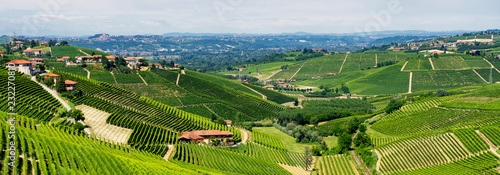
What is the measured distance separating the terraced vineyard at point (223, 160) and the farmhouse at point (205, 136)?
A: 11.2 ft

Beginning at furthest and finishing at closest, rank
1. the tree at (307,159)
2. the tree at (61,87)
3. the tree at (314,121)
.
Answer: the tree at (314,121), the tree at (61,87), the tree at (307,159)

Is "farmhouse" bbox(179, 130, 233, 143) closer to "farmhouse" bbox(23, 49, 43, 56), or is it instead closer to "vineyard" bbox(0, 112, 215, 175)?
"vineyard" bbox(0, 112, 215, 175)

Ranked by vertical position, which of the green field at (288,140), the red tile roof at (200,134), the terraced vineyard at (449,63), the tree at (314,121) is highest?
the terraced vineyard at (449,63)

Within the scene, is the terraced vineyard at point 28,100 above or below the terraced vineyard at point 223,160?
above

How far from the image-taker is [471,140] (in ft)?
205

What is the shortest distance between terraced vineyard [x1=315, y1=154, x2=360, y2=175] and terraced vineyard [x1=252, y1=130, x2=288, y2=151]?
24.2 ft

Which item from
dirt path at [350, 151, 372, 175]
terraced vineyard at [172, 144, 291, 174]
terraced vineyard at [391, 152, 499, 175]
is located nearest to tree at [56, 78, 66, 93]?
terraced vineyard at [172, 144, 291, 174]

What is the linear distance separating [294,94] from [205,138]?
88139 millimetres

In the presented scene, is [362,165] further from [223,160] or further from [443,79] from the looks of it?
[443,79]

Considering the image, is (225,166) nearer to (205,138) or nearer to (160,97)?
(205,138)

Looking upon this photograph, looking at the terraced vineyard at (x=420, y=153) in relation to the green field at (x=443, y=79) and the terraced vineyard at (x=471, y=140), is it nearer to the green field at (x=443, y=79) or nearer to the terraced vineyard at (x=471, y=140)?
the terraced vineyard at (x=471, y=140)

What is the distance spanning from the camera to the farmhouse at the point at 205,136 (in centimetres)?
6161

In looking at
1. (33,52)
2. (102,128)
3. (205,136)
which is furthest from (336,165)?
(33,52)

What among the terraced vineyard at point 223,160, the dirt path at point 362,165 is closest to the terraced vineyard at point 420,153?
the dirt path at point 362,165
